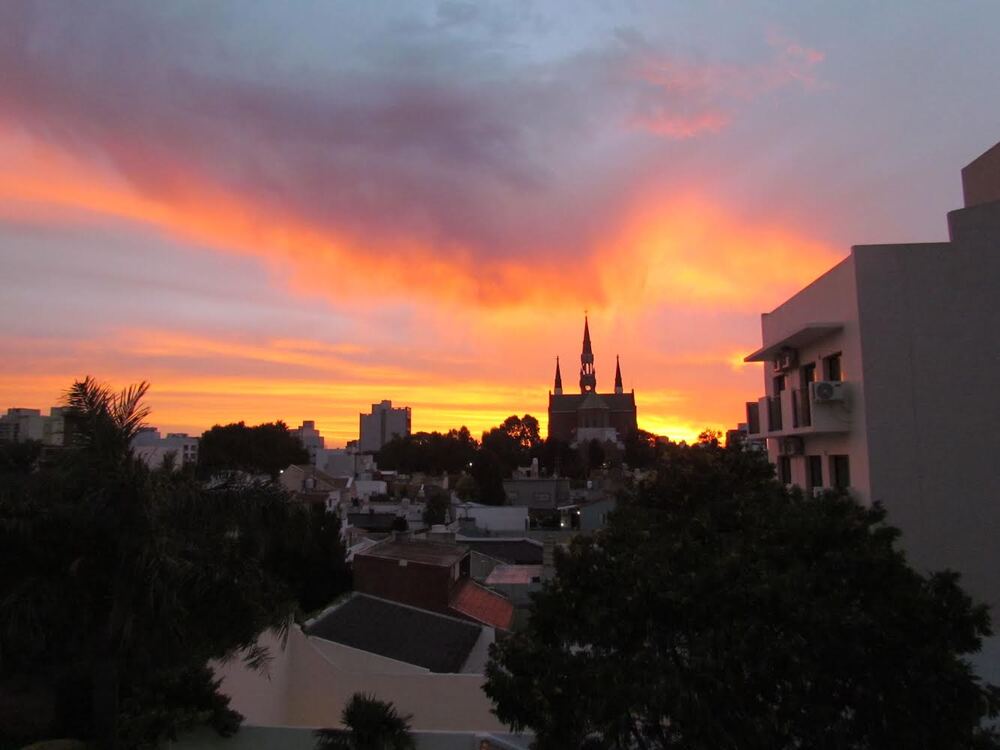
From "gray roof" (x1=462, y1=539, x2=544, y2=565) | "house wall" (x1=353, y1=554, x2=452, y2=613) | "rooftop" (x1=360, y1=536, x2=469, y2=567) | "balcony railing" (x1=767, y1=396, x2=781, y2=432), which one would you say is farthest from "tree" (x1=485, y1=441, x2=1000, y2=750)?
"gray roof" (x1=462, y1=539, x2=544, y2=565)

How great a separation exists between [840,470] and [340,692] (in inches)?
426

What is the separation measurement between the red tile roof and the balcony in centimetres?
982

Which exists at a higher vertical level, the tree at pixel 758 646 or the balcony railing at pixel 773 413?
the balcony railing at pixel 773 413

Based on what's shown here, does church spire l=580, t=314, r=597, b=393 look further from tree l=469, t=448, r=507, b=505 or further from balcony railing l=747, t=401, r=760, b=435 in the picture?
balcony railing l=747, t=401, r=760, b=435

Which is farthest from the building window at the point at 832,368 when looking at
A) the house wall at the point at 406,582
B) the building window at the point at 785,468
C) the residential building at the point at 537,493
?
the residential building at the point at 537,493

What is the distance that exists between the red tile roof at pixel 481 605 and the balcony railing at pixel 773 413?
990 centimetres

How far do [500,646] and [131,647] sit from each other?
163 inches

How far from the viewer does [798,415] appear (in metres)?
15.2

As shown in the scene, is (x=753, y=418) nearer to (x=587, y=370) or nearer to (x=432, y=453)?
(x=432, y=453)

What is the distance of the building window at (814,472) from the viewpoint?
15.2 meters

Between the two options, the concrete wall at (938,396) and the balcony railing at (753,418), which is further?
the balcony railing at (753,418)

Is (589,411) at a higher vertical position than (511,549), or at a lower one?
higher

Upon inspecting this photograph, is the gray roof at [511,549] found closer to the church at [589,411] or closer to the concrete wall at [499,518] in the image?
the concrete wall at [499,518]

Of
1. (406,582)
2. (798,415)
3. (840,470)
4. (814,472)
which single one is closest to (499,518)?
(406,582)
